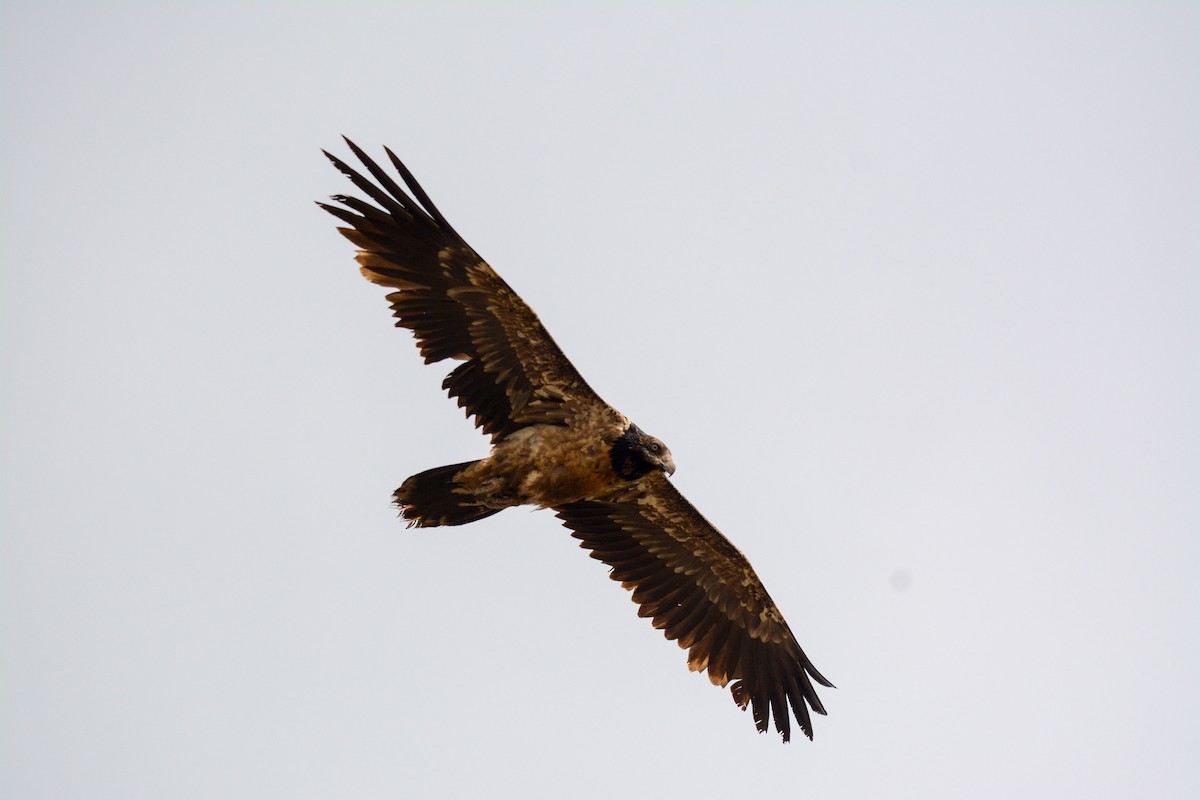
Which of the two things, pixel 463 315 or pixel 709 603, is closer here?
pixel 463 315

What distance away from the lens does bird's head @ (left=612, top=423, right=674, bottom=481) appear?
13.1m

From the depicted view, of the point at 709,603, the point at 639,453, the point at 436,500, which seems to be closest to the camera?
the point at 436,500

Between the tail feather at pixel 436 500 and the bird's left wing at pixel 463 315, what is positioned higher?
the bird's left wing at pixel 463 315

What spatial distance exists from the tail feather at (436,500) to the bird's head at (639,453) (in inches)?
54.6

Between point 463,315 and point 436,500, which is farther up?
point 463,315

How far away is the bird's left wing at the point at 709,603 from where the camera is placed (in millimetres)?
14570

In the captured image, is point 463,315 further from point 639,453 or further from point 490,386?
point 639,453

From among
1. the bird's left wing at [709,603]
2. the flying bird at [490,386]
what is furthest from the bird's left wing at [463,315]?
the bird's left wing at [709,603]

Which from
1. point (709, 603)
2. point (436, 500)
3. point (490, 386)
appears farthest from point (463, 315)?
point (709, 603)

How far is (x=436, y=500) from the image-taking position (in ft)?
42.2

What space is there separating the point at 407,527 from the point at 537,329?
7.14ft

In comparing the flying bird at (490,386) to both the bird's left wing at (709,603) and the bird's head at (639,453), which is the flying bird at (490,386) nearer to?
the bird's head at (639,453)

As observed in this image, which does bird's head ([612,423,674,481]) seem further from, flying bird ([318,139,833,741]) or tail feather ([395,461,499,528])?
tail feather ([395,461,499,528])

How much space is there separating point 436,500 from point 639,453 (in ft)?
6.33
